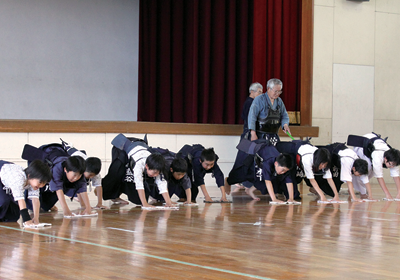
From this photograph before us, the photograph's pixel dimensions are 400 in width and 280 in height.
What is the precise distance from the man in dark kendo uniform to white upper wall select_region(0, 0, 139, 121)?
3.52 meters

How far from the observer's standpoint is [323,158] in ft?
16.0

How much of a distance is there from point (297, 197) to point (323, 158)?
679 mm

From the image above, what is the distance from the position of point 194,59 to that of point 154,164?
13.6 ft

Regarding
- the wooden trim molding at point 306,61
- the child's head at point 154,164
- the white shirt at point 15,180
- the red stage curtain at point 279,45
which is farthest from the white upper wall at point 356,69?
the white shirt at point 15,180

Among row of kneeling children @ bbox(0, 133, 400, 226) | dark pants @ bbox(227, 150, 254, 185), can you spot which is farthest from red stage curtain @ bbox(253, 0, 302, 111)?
dark pants @ bbox(227, 150, 254, 185)

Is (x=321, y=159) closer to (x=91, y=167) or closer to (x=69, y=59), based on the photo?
(x=91, y=167)

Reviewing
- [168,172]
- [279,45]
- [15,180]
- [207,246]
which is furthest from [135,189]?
[279,45]

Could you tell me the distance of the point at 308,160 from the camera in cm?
507

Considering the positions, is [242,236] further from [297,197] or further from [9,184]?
[297,197]

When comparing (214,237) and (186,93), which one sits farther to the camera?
(186,93)


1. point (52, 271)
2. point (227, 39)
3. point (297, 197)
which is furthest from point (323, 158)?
point (227, 39)

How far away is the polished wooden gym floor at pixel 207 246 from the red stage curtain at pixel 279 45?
4006 mm

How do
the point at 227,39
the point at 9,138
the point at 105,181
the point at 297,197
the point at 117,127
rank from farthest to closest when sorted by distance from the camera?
the point at 227,39
the point at 117,127
the point at 9,138
the point at 297,197
the point at 105,181

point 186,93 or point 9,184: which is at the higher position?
point 186,93
